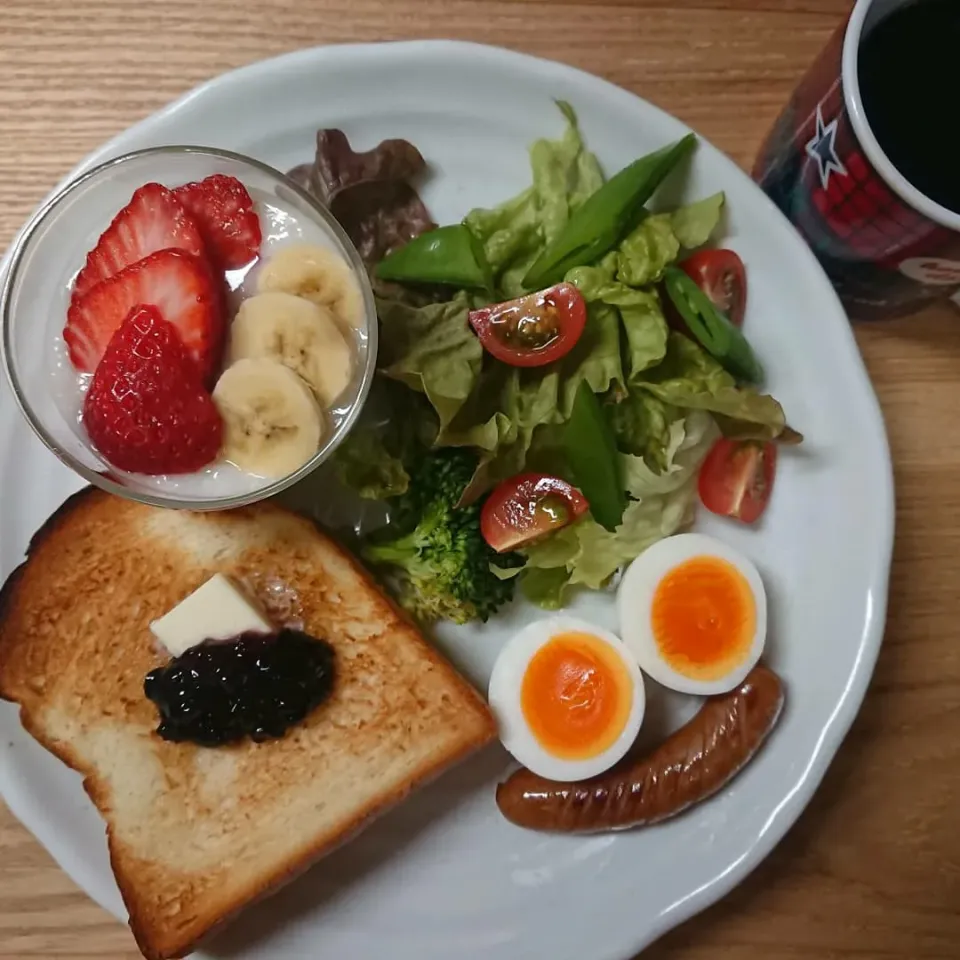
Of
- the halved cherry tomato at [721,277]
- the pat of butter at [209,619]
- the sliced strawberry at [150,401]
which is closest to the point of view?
the sliced strawberry at [150,401]

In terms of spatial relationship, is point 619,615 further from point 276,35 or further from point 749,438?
point 276,35

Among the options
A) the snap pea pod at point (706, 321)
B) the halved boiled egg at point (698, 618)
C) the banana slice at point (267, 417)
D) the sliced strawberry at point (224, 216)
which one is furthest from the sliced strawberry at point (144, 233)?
the halved boiled egg at point (698, 618)

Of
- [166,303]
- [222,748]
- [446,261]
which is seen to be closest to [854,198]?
[446,261]

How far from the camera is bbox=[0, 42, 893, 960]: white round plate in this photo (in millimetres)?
1620

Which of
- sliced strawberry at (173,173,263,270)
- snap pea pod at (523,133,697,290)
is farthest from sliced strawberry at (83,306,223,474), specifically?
snap pea pod at (523,133,697,290)

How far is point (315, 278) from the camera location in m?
1.43

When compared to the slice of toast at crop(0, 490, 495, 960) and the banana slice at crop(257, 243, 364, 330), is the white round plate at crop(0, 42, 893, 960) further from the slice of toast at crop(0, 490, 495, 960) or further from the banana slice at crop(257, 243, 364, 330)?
the banana slice at crop(257, 243, 364, 330)

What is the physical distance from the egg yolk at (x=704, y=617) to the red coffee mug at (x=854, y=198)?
559 mm

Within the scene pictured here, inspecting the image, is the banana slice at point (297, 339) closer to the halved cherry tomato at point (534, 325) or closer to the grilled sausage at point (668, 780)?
the halved cherry tomato at point (534, 325)

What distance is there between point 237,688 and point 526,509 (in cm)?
58

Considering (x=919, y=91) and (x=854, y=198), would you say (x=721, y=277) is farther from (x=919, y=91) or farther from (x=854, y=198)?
(x=919, y=91)

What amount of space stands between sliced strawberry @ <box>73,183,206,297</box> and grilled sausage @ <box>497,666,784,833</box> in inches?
42.4

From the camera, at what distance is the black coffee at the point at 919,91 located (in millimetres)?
1349

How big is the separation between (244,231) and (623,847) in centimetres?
124
